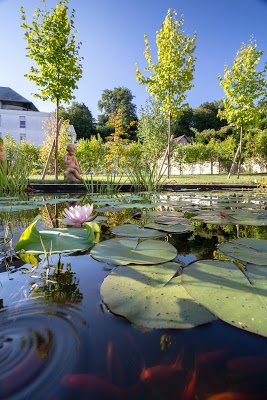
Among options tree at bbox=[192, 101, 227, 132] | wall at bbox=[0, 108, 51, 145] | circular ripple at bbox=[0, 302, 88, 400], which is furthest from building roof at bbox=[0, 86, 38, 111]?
circular ripple at bbox=[0, 302, 88, 400]

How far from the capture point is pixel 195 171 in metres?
20.8

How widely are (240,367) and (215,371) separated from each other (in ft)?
0.14

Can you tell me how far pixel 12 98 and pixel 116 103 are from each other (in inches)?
581

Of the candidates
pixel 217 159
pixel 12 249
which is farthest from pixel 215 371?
pixel 217 159

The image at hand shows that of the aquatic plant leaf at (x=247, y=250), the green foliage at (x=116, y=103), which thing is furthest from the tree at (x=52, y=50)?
the green foliage at (x=116, y=103)

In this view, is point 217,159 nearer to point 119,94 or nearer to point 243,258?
point 243,258

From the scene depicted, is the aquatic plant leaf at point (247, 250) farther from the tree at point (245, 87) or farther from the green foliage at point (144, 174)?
the tree at point (245, 87)

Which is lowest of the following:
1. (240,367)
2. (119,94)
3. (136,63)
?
(240,367)

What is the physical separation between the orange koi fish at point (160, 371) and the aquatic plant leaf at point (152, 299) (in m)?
0.09

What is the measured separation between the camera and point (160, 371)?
0.35m

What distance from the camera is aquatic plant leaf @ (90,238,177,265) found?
776mm

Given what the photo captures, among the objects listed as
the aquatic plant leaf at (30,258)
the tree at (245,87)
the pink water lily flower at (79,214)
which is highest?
the tree at (245,87)

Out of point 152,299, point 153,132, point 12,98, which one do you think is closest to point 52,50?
point 152,299

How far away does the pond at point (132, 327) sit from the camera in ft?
1.07
